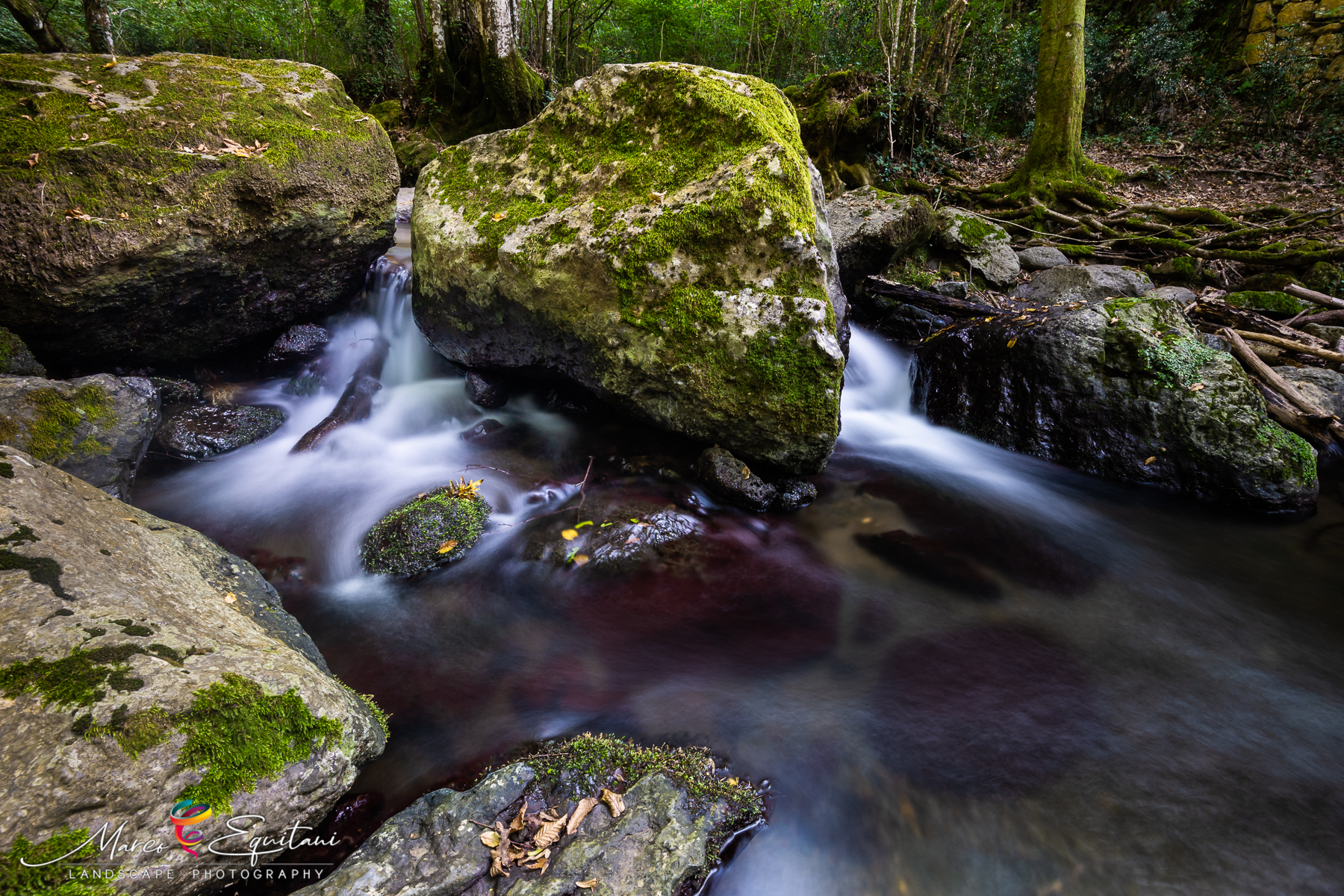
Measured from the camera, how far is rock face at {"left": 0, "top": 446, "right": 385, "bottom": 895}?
1.62 m

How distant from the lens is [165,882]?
1698mm

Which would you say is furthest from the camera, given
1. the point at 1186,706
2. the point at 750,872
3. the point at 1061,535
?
the point at 1061,535

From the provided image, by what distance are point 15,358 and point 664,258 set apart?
5128 mm

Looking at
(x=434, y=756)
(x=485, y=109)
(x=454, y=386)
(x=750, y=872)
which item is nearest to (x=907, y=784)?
(x=750, y=872)

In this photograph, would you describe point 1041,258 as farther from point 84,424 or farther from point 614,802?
point 84,424

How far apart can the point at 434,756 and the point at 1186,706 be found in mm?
3896

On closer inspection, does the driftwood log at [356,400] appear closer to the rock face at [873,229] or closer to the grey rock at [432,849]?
the grey rock at [432,849]

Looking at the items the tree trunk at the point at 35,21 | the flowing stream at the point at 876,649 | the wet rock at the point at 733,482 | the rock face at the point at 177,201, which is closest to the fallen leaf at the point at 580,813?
the flowing stream at the point at 876,649

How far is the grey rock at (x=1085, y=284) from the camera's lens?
7.62 meters

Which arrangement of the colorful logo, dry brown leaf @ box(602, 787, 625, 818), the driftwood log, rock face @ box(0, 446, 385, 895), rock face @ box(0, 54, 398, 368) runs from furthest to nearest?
1. the driftwood log
2. rock face @ box(0, 54, 398, 368)
3. dry brown leaf @ box(602, 787, 625, 818)
4. the colorful logo
5. rock face @ box(0, 446, 385, 895)

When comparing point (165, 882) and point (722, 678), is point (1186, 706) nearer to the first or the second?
point (722, 678)

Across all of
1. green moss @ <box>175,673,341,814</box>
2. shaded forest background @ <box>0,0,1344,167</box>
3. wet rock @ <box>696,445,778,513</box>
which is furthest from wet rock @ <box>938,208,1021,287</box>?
→ green moss @ <box>175,673,341,814</box>

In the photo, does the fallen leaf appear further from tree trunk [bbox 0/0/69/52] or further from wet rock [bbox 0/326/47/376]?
tree trunk [bbox 0/0/69/52]

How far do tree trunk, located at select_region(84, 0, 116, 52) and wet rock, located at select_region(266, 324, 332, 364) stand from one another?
6373 mm
